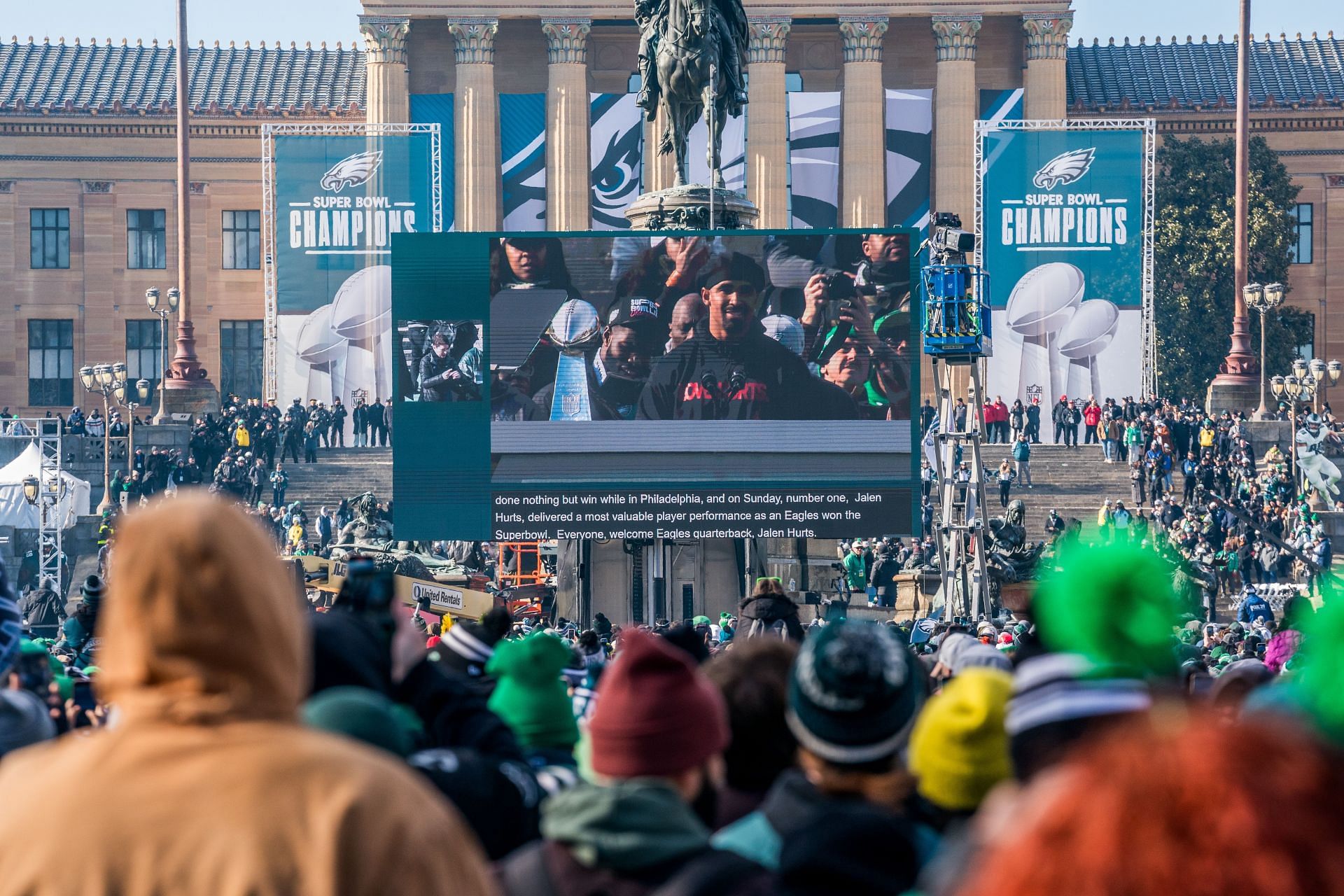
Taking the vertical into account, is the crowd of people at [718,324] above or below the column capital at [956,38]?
below

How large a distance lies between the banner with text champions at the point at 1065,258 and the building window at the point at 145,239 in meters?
24.9

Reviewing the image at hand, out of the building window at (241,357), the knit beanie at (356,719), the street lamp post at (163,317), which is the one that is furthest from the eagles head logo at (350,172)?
the knit beanie at (356,719)

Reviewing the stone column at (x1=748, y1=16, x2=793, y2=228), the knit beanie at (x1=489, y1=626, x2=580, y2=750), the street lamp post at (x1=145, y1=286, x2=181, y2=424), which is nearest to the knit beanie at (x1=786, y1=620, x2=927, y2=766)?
the knit beanie at (x1=489, y1=626, x2=580, y2=750)

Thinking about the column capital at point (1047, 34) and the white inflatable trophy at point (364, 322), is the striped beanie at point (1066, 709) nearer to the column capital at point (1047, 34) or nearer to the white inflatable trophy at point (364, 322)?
the white inflatable trophy at point (364, 322)

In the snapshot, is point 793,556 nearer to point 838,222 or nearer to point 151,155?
point 838,222

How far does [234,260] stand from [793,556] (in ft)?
115

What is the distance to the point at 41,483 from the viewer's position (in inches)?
1358

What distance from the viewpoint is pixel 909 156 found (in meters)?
54.8

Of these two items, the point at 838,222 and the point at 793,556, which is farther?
the point at 838,222

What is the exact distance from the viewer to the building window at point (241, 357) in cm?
5919

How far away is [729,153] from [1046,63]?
9.55 m

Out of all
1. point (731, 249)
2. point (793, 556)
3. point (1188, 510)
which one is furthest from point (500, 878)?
point (1188, 510)

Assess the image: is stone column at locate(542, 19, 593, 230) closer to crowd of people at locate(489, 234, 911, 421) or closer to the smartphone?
crowd of people at locate(489, 234, 911, 421)

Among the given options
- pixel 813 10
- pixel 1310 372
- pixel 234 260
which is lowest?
pixel 1310 372
